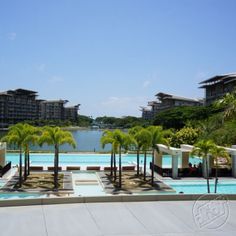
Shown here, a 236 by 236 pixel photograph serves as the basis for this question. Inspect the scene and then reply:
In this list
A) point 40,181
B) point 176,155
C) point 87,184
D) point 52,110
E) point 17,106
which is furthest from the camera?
point 52,110

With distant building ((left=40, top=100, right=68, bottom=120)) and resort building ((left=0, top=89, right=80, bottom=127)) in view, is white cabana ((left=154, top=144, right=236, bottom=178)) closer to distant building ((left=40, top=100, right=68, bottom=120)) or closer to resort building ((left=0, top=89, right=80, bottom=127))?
resort building ((left=0, top=89, right=80, bottom=127))

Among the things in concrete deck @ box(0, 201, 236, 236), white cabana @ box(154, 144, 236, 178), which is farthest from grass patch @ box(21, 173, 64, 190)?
concrete deck @ box(0, 201, 236, 236)

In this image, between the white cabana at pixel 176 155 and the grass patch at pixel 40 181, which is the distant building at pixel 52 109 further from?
the grass patch at pixel 40 181

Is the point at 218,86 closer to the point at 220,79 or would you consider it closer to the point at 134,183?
the point at 220,79

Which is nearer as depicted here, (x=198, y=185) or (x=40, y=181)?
(x=40, y=181)

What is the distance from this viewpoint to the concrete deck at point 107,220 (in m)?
7.71

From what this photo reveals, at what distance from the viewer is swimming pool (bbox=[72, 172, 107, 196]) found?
24.3m

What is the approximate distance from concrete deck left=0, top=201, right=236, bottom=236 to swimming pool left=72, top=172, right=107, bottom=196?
46.8ft

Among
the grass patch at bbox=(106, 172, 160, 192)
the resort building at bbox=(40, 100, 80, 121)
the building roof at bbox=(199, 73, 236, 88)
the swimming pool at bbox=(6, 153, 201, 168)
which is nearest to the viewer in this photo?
the grass patch at bbox=(106, 172, 160, 192)

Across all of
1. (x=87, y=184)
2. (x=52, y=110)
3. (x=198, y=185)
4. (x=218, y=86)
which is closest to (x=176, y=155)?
(x=198, y=185)

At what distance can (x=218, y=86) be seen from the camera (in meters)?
101

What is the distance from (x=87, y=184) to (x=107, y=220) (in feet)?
62.6

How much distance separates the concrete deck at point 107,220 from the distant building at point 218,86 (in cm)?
8361

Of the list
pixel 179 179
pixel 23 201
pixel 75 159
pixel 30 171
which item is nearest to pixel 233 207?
pixel 23 201
